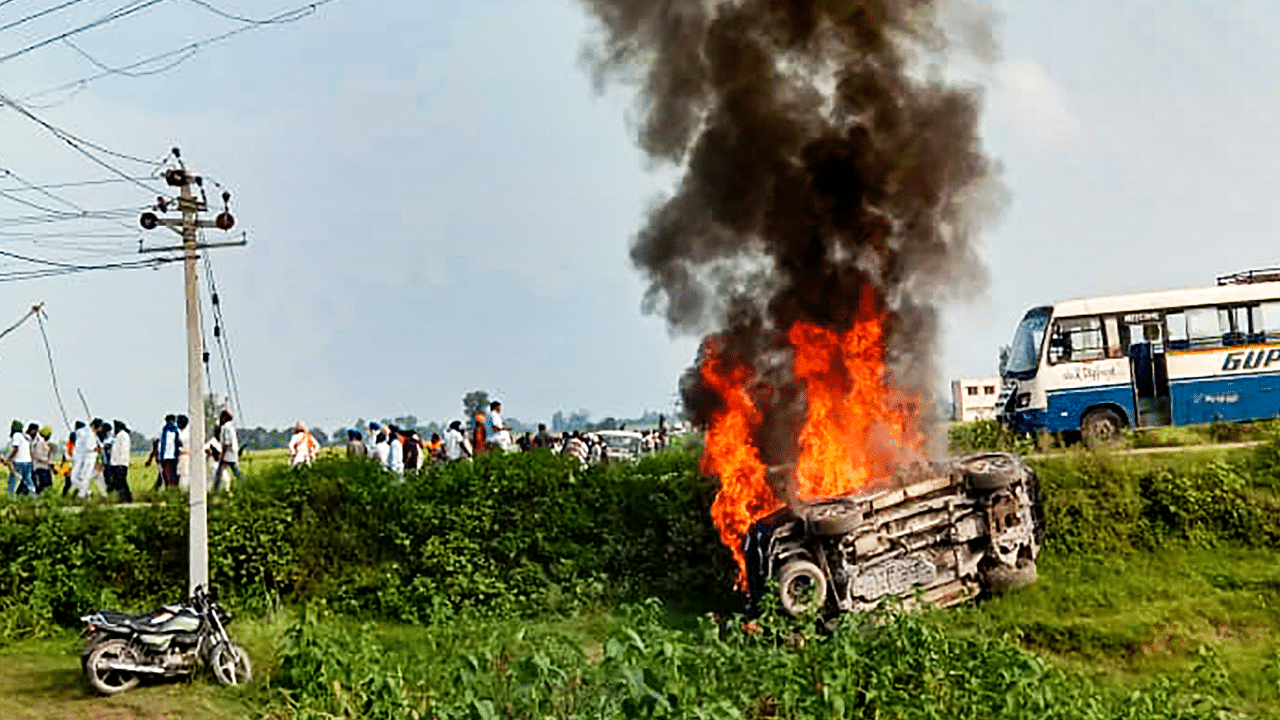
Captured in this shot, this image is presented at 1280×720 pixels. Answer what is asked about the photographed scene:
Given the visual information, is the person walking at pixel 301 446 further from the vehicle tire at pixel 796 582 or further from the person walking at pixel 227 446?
the vehicle tire at pixel 796 582

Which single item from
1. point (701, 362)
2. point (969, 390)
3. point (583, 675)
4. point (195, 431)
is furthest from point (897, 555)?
point (969, 390)

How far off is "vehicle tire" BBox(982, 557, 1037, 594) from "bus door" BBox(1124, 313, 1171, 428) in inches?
393

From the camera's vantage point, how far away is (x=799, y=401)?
17719 mm

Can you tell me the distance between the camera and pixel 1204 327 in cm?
2516

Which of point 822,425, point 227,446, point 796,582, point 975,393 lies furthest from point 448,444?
point 975,393

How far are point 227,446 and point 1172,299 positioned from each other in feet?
59.2

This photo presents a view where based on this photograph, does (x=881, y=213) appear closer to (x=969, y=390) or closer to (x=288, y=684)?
(x=288, y=684)

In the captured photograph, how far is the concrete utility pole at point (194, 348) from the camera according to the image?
58.1 feet

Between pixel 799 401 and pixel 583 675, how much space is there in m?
8.47

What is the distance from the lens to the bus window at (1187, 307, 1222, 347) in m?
25.1

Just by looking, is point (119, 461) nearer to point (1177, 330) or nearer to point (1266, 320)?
point (1177, 330)

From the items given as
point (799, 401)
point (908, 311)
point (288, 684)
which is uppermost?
point (908, 311)

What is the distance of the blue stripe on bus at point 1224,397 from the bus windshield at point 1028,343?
2.61m

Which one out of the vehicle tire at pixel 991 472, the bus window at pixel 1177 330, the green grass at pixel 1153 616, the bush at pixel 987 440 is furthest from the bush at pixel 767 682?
the bus window at pixel 1177 330
